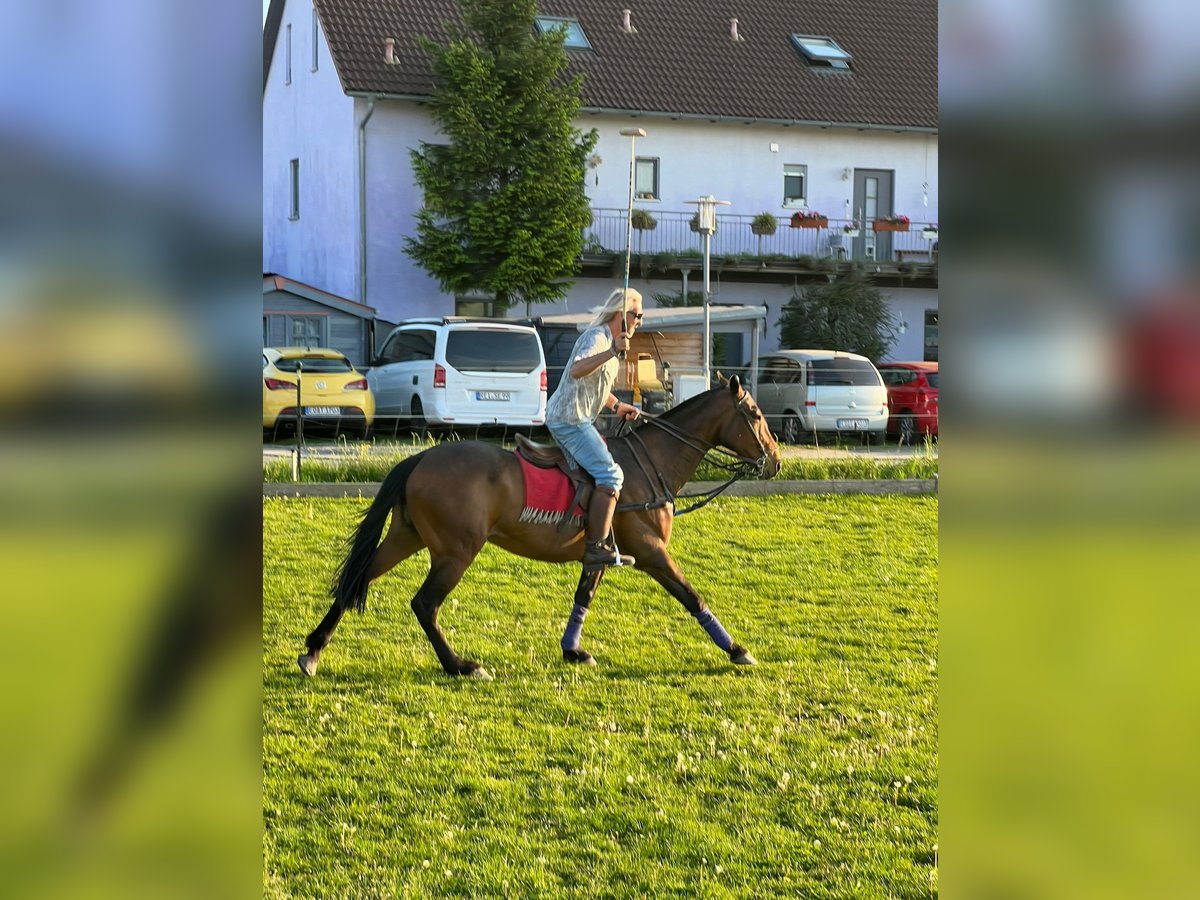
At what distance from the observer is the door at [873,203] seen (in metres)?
35.0

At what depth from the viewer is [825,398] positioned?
77.5 ft

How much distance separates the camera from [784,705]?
7129 millimetres

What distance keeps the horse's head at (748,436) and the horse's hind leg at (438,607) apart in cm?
193

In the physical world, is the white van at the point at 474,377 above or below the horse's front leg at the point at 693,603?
above

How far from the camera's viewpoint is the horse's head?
8.86 m

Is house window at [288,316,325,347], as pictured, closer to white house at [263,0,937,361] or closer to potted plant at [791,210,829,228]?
white house at [263,0,937,361]

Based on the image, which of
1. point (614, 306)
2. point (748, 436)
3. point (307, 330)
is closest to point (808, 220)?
point (307, 330)

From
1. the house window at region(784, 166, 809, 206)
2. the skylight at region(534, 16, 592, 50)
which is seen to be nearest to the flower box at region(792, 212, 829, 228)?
A: the house window at region(784, 166, 809, 206)

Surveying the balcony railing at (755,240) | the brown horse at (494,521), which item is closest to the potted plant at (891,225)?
the balcony railing at (755,240)

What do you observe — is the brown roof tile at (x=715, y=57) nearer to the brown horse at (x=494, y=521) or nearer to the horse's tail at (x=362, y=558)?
the brown horse at (x=494, y=521)

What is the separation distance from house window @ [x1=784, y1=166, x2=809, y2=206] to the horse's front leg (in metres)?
28.0
